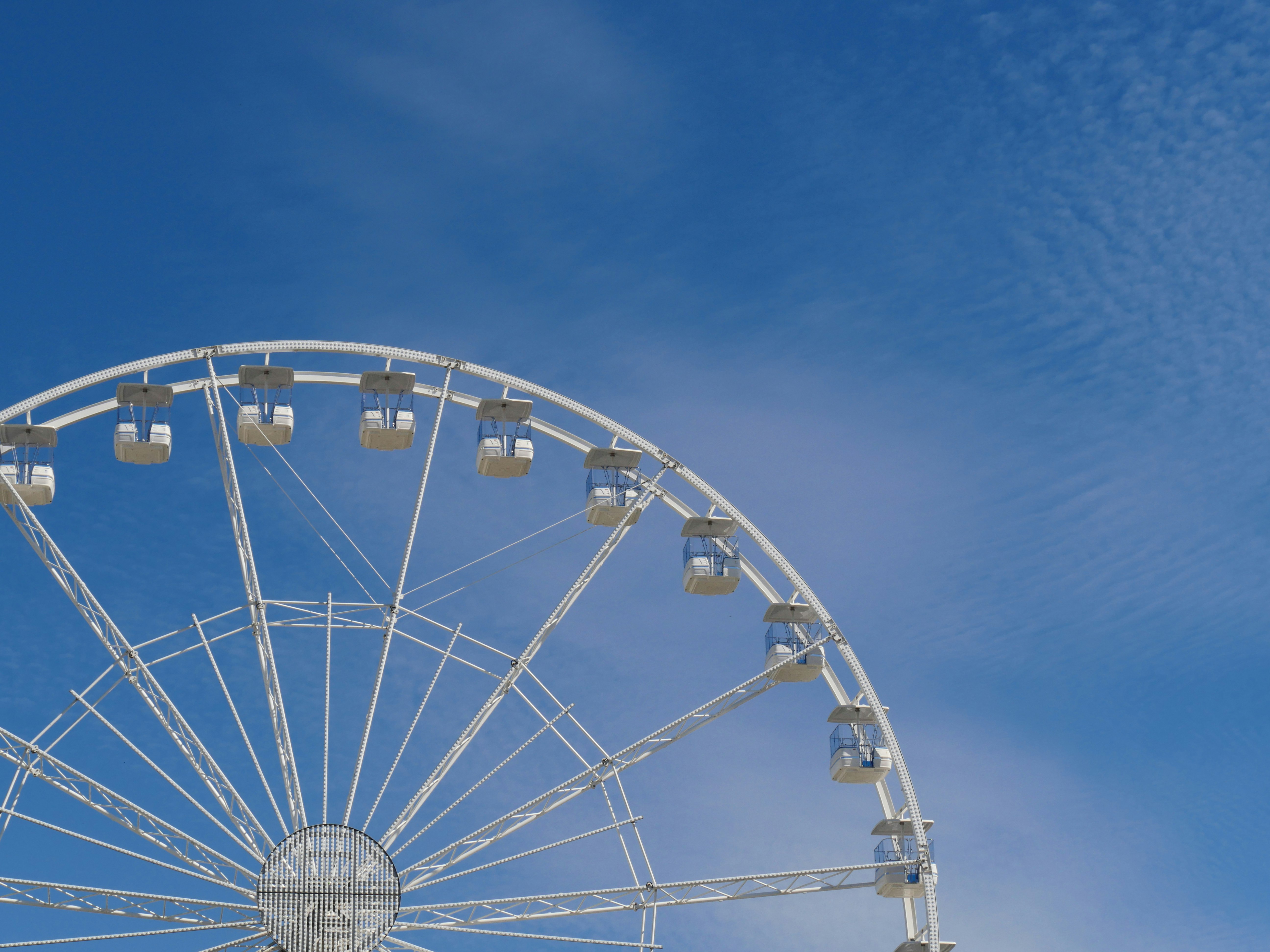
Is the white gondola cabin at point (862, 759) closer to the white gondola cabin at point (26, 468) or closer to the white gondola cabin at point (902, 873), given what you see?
the white gondola cabin at point (902, 873)

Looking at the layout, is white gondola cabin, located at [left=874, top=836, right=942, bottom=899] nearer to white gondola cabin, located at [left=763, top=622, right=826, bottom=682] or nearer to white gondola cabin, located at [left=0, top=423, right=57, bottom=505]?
white gondola cabin, located at [left=763, top=622, right=826, bottom=682]

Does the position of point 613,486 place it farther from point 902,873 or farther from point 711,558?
point 902,873

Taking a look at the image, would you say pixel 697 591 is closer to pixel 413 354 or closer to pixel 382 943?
pixel 413 354

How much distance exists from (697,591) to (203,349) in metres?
12.2

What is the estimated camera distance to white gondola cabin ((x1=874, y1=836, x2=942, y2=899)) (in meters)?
39.5

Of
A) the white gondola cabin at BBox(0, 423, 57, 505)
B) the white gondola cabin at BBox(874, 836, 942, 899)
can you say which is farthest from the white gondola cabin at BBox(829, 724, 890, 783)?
the white gondola cabin at BBox(0, 423, 57, 505)

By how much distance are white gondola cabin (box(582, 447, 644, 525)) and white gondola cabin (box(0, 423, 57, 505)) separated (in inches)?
459

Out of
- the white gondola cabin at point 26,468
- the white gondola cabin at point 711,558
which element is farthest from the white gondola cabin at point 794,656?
the white gondola cabin at point 26,468

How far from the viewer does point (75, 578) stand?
3694 centimetres

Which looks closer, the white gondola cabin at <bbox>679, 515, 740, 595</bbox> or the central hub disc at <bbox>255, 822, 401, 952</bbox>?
the central hub disc at <bbox>255, 822, 401, 952</bbox>

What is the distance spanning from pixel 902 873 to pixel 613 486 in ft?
35.1

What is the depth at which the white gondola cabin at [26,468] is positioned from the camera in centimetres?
3841

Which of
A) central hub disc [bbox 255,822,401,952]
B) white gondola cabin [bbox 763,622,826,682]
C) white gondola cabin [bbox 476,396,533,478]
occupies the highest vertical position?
white gondola cabin [bbox 476,396,533,478]

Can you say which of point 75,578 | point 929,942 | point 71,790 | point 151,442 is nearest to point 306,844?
point 71,790
